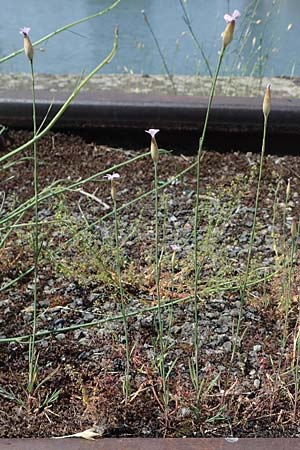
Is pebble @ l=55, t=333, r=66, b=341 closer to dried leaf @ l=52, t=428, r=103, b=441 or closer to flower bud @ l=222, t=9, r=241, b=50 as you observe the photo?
dried leaf @ l=52, t=428, r=103, b=441

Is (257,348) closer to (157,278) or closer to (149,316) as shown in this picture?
(149,316)

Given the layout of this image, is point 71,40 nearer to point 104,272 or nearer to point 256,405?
point 104,272

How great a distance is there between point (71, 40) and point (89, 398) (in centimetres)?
318

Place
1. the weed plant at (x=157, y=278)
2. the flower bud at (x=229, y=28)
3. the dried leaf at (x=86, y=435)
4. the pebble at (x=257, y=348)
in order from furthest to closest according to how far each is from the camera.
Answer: the pebble at (x=257, y=348), the weed plant at (x=157, y=278), the dried leaf at (x=86, y=435), the flower bud at (x=229, y=28)

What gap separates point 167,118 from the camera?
8.99ft

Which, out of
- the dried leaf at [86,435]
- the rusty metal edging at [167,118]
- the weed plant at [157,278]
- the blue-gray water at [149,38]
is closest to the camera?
the dried leaf at [86,435]

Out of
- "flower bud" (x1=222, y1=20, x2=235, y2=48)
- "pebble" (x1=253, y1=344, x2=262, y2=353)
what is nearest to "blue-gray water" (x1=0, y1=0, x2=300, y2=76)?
"pebble" (x1=253, y1=344, x2=262, y2=353)

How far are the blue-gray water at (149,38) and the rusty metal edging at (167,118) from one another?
685 millimetres

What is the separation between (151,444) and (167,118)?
1579mm

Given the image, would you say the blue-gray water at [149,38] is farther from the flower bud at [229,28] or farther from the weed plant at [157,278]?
the flower bud at [229,28]

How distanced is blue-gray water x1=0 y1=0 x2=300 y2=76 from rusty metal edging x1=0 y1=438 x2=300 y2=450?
2270 mm

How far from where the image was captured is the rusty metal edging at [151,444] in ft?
4.35

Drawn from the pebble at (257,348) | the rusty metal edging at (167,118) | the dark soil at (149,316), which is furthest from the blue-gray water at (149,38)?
the pebble at (257,348)

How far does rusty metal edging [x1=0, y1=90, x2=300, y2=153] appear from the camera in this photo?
272 centimetres
